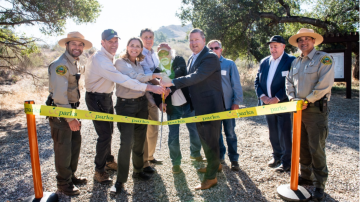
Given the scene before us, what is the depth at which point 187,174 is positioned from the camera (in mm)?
4176

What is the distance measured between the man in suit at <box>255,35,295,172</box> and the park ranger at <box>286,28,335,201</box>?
58cm

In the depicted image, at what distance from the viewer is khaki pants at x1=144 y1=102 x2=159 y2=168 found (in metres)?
4.41

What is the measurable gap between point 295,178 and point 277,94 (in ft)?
5.55

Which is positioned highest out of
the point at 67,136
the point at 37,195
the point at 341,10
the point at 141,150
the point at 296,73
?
the point at 341,10

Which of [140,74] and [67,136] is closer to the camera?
[67,136]

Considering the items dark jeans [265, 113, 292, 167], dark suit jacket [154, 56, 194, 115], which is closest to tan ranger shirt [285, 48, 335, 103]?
dark jeans [265, 113, 292, 167]

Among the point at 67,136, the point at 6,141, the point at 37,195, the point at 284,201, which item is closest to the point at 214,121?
the point at 284,201

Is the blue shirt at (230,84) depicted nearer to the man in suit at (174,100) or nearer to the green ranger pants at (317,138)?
the man in suit at (174,100)

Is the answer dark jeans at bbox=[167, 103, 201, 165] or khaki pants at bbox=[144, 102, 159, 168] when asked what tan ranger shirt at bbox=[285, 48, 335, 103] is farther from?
khaki pants at bbox=[144, 102, 159, 168]

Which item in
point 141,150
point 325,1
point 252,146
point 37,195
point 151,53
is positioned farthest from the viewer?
point 325,1

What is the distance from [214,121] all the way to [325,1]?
46.3 feet

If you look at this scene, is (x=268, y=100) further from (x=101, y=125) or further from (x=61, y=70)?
(x=61, y=70)

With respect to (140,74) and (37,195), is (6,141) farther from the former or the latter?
(140,74)

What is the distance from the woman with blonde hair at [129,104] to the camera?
3559 mm
